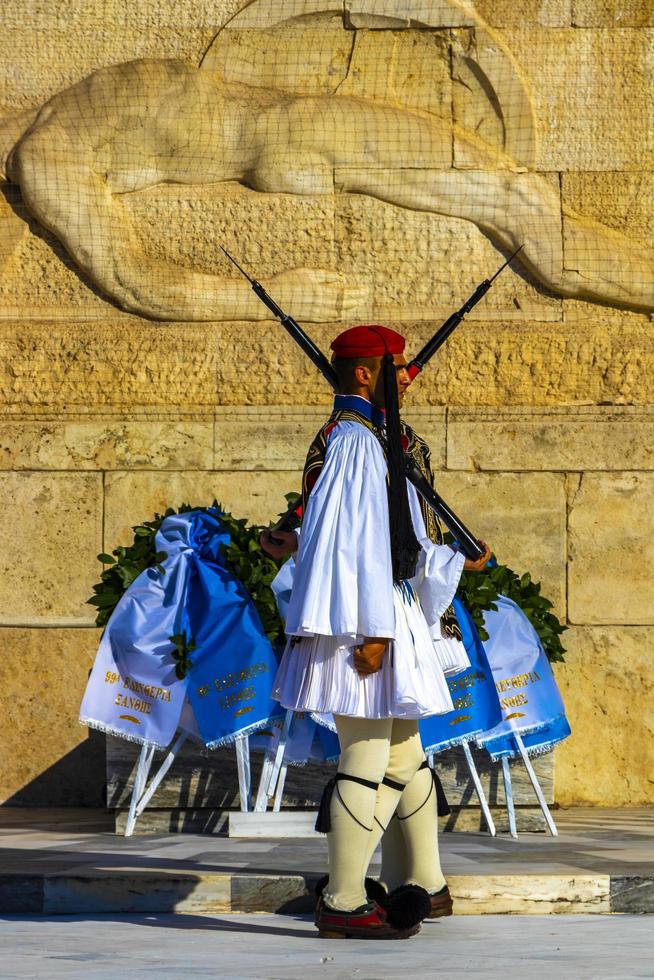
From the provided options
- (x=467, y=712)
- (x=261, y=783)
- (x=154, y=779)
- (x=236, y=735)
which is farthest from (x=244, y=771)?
(x=467, y=712)

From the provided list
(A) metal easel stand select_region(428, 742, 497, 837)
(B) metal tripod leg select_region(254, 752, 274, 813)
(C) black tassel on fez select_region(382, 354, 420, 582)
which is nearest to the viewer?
(C) black tassel on fez select_region(382, 354, 420, 582)

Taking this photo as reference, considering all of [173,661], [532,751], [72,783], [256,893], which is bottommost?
[72,783]

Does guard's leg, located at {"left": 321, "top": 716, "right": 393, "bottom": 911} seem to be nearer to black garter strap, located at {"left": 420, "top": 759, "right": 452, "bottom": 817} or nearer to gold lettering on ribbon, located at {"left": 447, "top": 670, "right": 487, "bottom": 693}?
black garter strap, located at {"left": 420, "top": 759, "right": 452, "bottom": 817}

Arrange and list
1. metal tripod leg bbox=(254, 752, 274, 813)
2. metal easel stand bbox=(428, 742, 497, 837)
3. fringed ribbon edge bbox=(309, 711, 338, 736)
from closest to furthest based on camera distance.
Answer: fringed ribbon edge bbox=(309, 711, 338, 736) → metal tripod leg bbox=(254, 752, 274, 813) → metal easel stand bbox=(428, 742, 497, 837)

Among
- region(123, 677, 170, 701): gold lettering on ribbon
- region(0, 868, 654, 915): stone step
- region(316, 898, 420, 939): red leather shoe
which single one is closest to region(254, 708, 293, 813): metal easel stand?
region(123, 677, 170, 701): gold lettering on ribbon

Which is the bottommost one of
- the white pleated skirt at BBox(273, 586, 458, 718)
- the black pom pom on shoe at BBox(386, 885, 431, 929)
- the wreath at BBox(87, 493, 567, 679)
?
the black pom pom on shoe at BBox(386, 885, 431, 929)

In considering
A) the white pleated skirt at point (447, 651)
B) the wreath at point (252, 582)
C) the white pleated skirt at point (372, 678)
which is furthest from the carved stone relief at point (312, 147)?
the white pleated skirt at point (372, 678)

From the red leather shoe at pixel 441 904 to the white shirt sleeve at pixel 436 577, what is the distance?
775mm

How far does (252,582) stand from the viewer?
6.56 metres

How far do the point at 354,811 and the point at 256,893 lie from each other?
72 centimetres

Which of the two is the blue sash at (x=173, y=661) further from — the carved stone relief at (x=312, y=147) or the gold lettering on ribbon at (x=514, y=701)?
the carved stone relief at (x=312, y=147)

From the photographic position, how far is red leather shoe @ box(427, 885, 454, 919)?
4678mm

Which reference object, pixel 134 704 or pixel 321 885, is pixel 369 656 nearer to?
pixel 321 885

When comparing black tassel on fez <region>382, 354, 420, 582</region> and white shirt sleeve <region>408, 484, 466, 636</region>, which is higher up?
black tassel on fez <region>382, 354, 420, 582</region>
